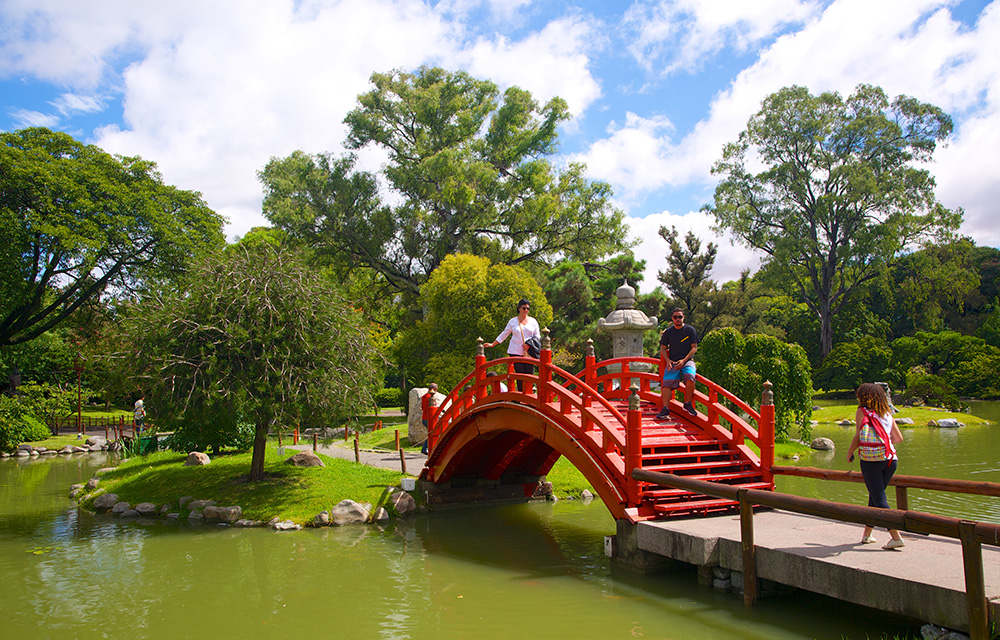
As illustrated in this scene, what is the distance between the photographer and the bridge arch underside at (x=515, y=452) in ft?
31.8

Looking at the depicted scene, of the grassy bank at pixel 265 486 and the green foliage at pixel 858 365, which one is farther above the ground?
the green foliage at pixel 858 365

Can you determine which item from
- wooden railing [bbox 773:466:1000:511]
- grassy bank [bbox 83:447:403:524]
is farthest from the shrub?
wooden railing [bbox 773:466:1000:511]

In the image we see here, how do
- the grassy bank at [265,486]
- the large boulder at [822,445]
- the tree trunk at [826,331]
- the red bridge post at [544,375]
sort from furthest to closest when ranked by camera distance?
the tree trunk at [826,331], the large boulder at [822,445], the grassy bank at [265,486], the red bridge post at [544,375]

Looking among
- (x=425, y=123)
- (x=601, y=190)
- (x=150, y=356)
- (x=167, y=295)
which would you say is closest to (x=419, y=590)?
(x=150, y=356)

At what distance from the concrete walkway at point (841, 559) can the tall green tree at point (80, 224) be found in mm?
20624

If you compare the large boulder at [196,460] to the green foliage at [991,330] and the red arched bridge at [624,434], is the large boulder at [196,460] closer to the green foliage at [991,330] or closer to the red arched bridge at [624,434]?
the red arched bridge at [624,434]

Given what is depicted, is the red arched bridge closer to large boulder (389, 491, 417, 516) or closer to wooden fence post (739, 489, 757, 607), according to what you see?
large boulder (389, 491, 417, 516)

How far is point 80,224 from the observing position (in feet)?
72.6

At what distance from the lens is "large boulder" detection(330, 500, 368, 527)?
43.0 feet

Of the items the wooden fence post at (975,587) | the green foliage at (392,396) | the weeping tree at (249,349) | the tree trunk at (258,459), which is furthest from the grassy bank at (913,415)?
the wooden fence post at (975,587)

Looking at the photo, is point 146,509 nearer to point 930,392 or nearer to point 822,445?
point 822,445

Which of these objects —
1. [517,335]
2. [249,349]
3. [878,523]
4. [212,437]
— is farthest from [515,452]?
[212,437]

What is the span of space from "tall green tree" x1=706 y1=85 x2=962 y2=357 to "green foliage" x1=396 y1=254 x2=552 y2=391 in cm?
2137

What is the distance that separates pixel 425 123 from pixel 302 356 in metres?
22.4
